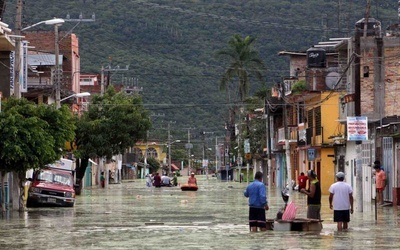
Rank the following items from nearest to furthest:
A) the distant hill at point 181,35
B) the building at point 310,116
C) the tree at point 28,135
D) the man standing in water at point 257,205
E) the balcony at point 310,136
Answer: the man standing in water at point 257,205 < the tree at point 28,135 < the building at point 310,116 < the balcony at point 310,136 < the distant hill at point 181,35

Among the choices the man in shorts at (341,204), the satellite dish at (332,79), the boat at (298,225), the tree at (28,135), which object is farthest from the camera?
the satellite dish at (332,79)

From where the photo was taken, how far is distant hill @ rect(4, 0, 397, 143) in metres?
125

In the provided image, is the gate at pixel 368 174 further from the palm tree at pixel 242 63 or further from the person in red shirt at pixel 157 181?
the palm tree at pixel 242 63

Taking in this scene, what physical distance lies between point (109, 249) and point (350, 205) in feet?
29.9

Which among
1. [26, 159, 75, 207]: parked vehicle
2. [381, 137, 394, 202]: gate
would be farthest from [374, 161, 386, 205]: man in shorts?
[26, 159, 75, 207]: parked vehicle

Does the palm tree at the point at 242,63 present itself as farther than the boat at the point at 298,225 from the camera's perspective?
Yes

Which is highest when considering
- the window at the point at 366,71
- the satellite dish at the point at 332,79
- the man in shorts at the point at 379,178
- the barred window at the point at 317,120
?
the satellite dish at the point at 332,79

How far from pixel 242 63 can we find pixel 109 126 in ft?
127

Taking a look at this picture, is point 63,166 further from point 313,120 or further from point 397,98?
point 313,120

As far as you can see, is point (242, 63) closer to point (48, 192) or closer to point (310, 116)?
point (310, 116)

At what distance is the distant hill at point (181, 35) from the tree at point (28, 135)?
238 feet

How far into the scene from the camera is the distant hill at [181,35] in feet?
410

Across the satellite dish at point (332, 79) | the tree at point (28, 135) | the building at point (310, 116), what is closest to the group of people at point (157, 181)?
the building at point (310, 116)

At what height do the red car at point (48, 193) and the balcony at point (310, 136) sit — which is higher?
the balcony at point (310, 136)
